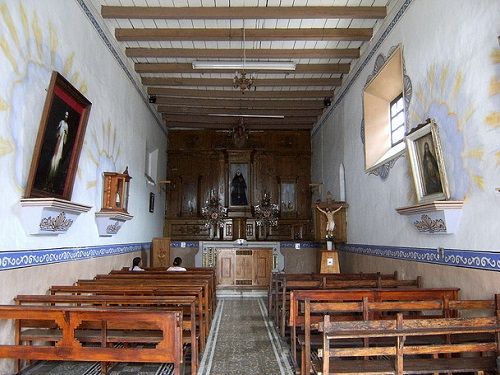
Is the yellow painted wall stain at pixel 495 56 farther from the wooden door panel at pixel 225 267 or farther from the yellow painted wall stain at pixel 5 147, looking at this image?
the wooden door panel at pixel 225 267

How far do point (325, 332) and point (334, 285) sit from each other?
8.07 ft

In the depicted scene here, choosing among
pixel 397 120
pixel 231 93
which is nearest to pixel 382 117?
pixel 397 120

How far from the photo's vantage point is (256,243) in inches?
432

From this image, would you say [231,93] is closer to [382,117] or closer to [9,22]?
[382,117]

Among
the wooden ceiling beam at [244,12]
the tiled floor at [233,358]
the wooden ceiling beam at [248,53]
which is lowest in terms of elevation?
the tiled floor at [233,358]

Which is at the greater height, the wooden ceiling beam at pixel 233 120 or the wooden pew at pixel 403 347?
the wooden ceiling beam at pixel 233 120

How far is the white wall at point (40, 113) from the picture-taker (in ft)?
13.7

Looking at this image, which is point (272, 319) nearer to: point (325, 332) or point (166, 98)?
point (325, 332)

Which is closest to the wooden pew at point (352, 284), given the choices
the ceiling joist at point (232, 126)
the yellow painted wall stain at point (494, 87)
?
the yellow painted wall stain at point (494, 87)

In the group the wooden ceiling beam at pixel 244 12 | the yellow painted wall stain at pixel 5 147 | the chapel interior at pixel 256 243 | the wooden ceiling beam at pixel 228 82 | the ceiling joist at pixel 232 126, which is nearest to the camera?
the chapel interior at pixel 256 243

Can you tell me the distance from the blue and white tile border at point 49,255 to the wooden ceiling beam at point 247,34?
12.6 feet

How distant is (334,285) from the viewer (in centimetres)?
531

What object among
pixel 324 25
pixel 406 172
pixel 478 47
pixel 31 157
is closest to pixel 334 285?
pixel 406 172

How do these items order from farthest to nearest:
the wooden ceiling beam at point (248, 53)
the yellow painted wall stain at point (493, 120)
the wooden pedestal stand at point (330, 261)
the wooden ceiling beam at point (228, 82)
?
the wooden ceiling beam at point (228, 82) → the wooden ceiling beam at point (248, 53) → the wooden pedestal stand at point (330, 261) → the yellow painted wall stain at point (493, 120)
